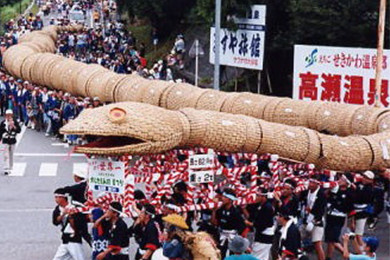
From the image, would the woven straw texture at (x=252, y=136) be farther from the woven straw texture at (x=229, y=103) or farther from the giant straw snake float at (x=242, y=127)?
the woven straw texture at (x=229, y=103)

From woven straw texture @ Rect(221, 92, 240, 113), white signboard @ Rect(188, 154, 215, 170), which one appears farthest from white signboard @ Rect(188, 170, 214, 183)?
woven straw texture @ Rect(221, 92, 240, 113)

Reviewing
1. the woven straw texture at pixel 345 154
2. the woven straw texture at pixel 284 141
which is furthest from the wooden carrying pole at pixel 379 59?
the woven straw texture at pixel 284 141

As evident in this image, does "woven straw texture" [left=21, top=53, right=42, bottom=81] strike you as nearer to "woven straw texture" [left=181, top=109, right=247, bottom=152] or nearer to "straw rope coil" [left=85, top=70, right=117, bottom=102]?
"straw rope coil" [left=85, top=70, right=117, bottom=102]

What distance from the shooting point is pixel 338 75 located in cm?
2162

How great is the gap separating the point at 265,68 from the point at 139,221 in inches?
728

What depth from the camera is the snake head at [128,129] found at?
11.7m

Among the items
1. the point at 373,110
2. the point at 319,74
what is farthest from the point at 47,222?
the point at 319,74

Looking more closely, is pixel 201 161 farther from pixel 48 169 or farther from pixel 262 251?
pixel 48 169

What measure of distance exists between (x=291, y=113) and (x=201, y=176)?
5377mm

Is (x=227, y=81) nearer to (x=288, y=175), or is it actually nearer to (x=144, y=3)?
(x=144, y=3)

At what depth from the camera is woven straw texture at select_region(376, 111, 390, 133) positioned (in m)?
15.8

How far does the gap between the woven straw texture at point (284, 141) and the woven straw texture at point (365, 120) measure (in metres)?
2.58

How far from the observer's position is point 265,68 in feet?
98.2

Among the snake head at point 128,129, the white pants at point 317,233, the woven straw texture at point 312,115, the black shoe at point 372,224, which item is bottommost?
the black shoe at point 372,224
